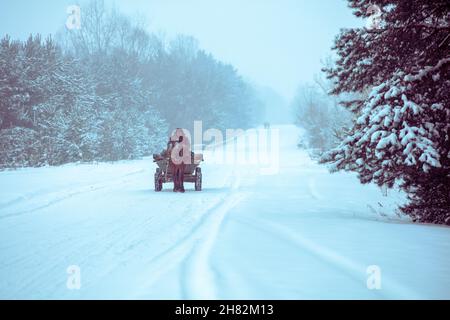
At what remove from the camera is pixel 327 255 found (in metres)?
5.93

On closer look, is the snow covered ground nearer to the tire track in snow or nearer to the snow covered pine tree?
the tire track in snow

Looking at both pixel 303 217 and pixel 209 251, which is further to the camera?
pixel 303 217

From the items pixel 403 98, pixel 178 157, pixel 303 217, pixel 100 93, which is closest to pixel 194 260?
pixel 303 217

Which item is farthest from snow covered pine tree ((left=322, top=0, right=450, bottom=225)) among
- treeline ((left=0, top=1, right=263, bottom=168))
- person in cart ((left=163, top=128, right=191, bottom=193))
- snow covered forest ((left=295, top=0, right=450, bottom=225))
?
treeline ((left=0, top=1, right=263, bottom=168))

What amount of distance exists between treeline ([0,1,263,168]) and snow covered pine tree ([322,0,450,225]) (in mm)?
22890

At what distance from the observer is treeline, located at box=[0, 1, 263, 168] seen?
90.3 ft

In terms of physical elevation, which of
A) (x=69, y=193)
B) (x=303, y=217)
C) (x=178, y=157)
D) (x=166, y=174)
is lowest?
(x=303, y=217)

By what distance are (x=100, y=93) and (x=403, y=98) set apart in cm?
3774

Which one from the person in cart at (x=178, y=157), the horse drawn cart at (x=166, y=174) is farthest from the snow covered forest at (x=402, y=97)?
the horse drawn cart at (x=166, y=174)

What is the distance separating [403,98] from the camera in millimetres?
8211

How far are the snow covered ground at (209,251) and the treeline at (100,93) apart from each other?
17200mm

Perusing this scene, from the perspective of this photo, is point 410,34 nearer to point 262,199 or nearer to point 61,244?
point 262,199

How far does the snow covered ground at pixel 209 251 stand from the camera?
4559 millimetres

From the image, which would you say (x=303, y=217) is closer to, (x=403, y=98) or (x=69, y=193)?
(x=403, y=98)
